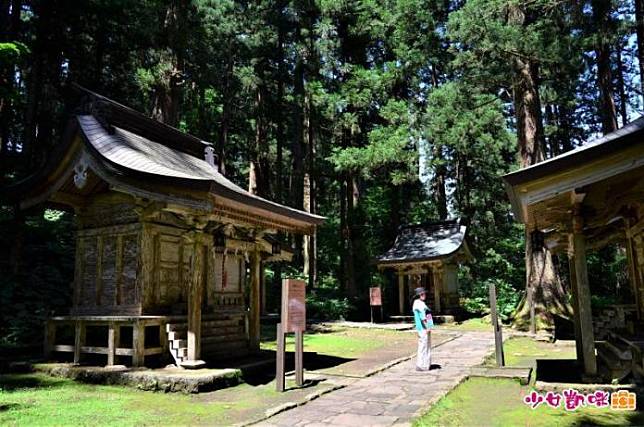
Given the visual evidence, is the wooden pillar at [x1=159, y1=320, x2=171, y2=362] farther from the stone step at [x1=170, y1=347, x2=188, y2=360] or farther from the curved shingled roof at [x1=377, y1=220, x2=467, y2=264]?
the curved shingled roof at [x1=377, y1=220, x2=467, y2=264]

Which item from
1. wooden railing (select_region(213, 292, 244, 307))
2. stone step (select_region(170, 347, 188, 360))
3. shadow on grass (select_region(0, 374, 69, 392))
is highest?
wooden railing (select_region(213, 292, 244, 307))

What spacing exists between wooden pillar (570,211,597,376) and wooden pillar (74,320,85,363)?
919 centimetres

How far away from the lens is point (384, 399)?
693cm

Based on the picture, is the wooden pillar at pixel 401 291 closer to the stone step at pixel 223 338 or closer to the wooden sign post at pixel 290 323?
the stone step at pixel 223 338

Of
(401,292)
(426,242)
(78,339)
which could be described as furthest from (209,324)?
(426,242)

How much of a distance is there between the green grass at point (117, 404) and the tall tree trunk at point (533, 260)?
12.0m

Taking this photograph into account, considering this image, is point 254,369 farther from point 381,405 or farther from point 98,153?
point 98,153

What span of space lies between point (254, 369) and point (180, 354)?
1458 mm

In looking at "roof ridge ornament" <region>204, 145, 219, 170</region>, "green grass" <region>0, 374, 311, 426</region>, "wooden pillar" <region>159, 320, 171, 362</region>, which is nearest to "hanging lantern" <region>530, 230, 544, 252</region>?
"green grass" <region>0, 374, 311, 426</region>

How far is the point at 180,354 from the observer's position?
28.9ft

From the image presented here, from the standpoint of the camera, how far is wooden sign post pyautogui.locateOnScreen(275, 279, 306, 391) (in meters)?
7.44

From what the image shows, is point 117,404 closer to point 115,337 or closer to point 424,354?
point 115,337

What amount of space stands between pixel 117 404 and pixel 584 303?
7310 millimetres

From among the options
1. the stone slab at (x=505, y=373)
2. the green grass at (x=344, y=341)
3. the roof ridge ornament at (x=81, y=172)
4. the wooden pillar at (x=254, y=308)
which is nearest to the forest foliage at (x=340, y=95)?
the roof ridge ornament at (x=81, y=172)
